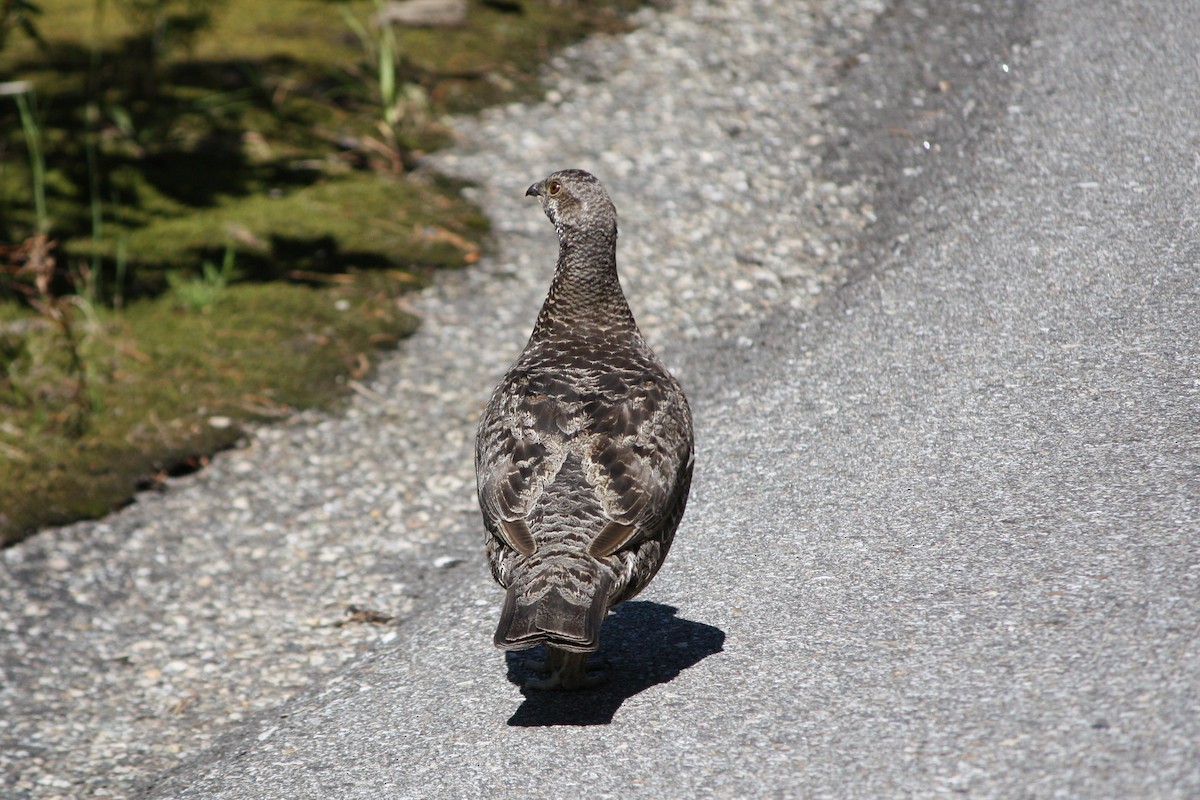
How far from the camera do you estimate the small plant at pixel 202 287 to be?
8414 mm

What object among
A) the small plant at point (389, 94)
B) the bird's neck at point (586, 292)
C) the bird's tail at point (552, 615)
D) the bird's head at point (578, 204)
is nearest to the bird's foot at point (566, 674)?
the bird's tail at point (552, 615)

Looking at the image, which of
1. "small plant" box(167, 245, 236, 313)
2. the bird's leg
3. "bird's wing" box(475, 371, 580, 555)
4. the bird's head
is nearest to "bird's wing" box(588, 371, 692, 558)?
"bird's wing" box(475, 371, 580, 555)

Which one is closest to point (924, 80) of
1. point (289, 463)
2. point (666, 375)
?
point (666, 375)

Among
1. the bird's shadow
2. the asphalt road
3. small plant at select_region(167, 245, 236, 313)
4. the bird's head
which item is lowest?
small plant at select_region(167, 245, 236, 313)

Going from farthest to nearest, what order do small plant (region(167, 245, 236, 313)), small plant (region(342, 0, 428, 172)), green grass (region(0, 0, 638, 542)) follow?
small plant (region(342, 0, 428, 172)), small plant (region(167, 245, 236, 313)), green grass (region(0, 0, 638, 542))

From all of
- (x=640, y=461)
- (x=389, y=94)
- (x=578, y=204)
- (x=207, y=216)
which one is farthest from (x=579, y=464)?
(x=389, y=94)

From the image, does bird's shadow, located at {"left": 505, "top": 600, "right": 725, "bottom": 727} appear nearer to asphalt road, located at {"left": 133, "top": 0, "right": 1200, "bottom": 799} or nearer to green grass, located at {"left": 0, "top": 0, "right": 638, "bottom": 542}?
asphalt road, located at {"left": 133, "top": 0, "right": 1200, "bottom": 799}

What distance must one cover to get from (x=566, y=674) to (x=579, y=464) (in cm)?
93

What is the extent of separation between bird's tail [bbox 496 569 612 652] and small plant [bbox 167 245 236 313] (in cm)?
482

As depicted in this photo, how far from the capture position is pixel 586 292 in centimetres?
590

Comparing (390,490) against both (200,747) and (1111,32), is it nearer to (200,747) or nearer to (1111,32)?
(200,747)

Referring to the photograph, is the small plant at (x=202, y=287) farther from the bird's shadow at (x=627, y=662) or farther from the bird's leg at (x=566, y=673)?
the bird's leg at (x=566, y=673)

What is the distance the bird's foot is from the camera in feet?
16.7

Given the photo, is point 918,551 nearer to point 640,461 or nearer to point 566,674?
point 640,461
